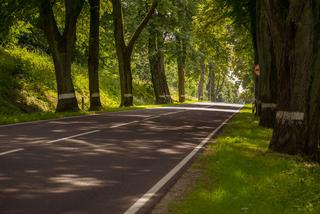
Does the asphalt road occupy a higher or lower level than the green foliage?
lower

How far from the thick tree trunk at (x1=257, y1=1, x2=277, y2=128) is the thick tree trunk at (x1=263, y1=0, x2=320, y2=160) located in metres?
5.74

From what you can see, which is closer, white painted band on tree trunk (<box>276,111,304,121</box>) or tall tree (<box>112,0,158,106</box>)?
white painted band on tree trunk (<box>276,111,304,121</box>)

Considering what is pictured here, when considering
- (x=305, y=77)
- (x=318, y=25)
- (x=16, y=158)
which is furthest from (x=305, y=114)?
(x=16, y=158)

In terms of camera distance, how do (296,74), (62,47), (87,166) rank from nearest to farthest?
(87,166)
(296,74)
(62,47)

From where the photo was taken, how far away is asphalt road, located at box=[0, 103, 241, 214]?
7000 mm

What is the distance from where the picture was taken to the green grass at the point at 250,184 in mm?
7129

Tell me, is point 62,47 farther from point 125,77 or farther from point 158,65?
point 158,65

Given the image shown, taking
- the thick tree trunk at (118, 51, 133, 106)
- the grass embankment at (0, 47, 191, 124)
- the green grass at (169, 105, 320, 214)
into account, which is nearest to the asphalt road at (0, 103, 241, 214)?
the green grass at (169, 105, 320, 214)

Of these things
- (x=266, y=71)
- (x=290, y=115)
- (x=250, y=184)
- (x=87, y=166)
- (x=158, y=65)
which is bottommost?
(x=250, y=184)

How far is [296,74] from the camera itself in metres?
12.5

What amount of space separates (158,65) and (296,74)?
1350 inches

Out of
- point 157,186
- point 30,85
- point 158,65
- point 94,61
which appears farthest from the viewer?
point 158,65

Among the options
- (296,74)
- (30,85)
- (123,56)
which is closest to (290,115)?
(296,74)

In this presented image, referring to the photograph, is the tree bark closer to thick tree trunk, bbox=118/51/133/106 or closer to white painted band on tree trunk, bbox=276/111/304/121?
thick tree trunk, bbox=118/51/133/106
